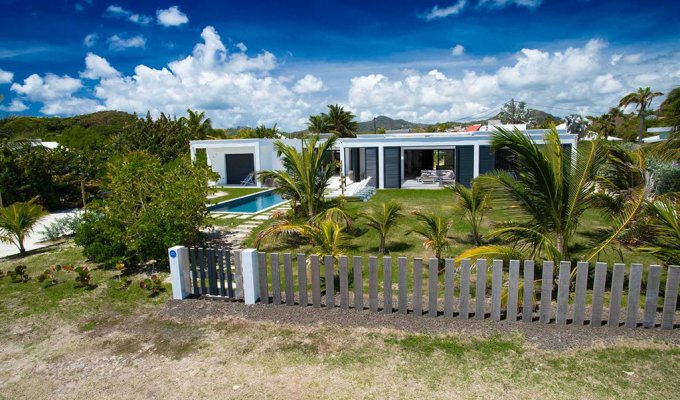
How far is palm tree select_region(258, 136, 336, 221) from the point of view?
937 cm

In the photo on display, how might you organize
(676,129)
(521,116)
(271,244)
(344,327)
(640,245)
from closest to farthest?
(344,327) → (640,245) → (271,244) → (676,129) → (521,116)

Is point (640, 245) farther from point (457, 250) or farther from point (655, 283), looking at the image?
point (457, 250)

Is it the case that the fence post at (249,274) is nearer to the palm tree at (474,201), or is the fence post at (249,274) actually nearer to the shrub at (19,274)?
the shrub at (19,274)

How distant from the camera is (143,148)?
84.0 feet

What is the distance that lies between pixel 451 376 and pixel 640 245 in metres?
3.70

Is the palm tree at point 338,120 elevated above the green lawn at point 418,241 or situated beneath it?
elevated above

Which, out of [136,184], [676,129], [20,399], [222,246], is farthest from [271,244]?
[676,129]

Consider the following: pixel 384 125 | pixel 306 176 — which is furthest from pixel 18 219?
pixel 384 125

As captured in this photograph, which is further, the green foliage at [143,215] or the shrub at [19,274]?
the green foliage at [143,215]

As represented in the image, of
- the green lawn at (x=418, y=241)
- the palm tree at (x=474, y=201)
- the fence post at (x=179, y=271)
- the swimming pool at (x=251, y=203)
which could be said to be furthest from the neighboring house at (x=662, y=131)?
the fence post at (x=179, y=271)

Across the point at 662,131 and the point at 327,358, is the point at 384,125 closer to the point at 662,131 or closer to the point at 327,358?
the point at 662,131

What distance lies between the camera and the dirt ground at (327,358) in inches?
148

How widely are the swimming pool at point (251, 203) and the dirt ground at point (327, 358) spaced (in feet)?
36.4

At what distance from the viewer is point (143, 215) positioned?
7.69 m
